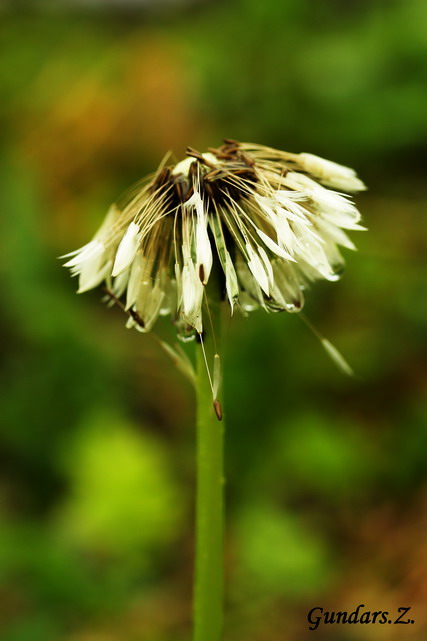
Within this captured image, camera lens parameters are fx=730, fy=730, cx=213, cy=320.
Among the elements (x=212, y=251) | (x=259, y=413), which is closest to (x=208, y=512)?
(x=212, y=251)

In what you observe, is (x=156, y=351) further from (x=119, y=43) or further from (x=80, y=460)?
(x=119, y=43)

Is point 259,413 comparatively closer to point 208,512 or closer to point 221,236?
point 208,512

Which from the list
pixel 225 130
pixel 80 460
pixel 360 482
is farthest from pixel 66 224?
pixel 360 482

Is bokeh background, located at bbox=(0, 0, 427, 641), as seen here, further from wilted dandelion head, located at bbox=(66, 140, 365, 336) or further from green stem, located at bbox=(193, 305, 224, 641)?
wilted dandelion head, located at bbox=(66, 140, 365, 336)

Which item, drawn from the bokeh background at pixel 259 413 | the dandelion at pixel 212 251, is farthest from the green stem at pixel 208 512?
the bokeh background at pixel 259 413

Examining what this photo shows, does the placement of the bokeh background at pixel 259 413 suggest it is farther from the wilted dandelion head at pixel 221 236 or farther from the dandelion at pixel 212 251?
the wilted dandelion head at pixel 221 236

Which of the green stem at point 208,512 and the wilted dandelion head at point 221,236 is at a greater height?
the wilted dandelion head at point 221,236

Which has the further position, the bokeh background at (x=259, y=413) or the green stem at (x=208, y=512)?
the bokeh background at (x=259, y=413)
